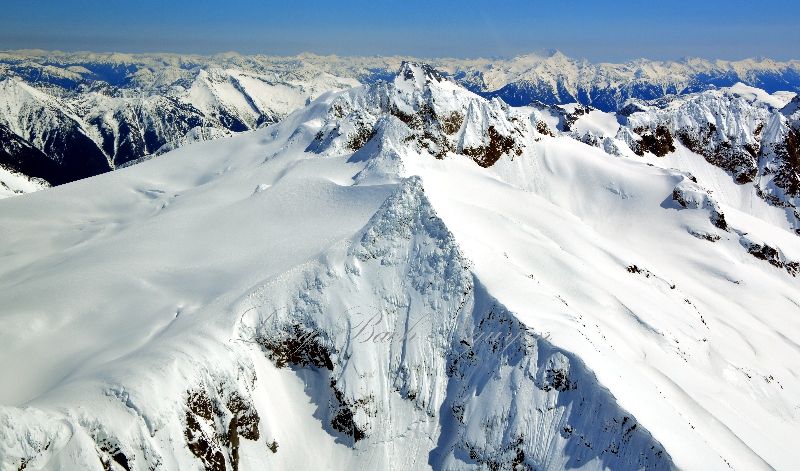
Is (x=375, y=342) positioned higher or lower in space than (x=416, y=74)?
lower

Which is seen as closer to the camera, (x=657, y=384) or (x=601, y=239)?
(x=657, y=384)

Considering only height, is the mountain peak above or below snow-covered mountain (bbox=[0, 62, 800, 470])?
above

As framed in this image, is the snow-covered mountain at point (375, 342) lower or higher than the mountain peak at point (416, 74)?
lower

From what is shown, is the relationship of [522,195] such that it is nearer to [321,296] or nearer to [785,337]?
[785,337]

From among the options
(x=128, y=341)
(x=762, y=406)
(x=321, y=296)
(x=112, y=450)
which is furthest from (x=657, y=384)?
(x=128, y=341)

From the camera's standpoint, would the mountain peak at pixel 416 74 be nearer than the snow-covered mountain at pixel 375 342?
No

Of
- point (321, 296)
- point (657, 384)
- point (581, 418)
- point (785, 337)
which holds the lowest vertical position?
point (785, 337)

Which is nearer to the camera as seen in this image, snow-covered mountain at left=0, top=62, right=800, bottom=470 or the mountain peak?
snow-covered mountain at left=0, top=62, right=800, bottom=470

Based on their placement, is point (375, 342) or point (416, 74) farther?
point (416, 74)
